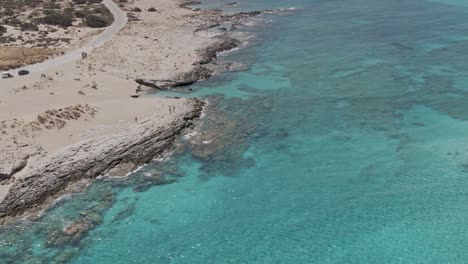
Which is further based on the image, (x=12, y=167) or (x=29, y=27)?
(x=29, y=27)

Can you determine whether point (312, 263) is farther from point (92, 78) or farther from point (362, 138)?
point (92, 78)

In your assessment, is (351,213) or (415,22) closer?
(351,213)

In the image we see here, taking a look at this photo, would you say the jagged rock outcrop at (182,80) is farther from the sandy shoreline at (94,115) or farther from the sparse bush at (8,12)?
the sparse bush at (8,12)

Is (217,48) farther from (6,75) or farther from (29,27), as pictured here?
(29,27)

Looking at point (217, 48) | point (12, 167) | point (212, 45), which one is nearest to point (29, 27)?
point (212, 45)

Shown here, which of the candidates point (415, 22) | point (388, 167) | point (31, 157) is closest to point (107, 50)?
point (31, 157)

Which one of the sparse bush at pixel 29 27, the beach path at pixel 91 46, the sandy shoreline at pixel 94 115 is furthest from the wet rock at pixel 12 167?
the sparse bush at pixel 29 27

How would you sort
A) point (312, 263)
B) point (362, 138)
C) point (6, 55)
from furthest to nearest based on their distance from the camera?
1. point (6, 55)
2. point (362, 138)
3. point (312, 263)
